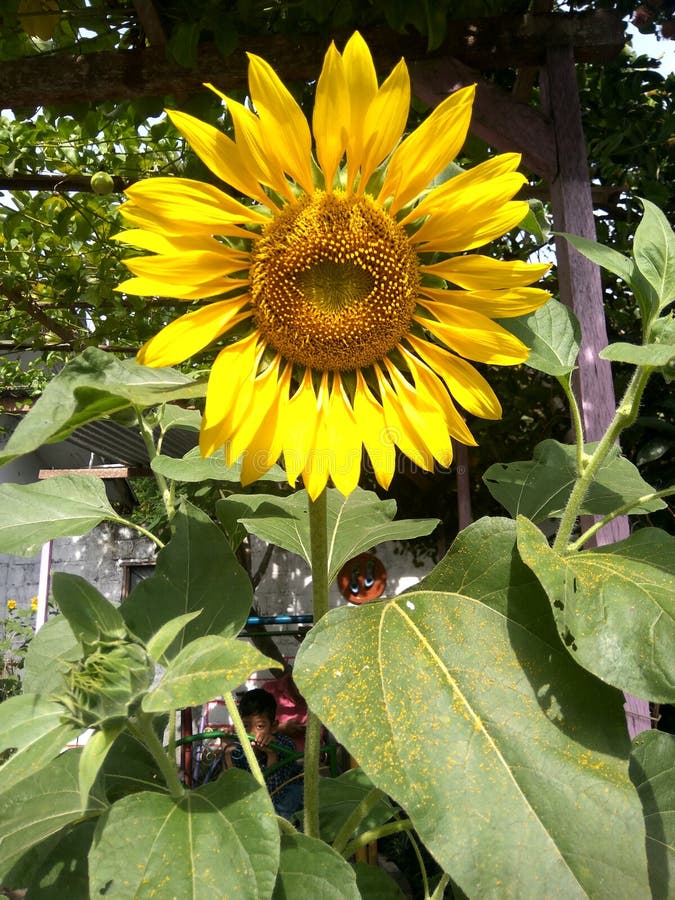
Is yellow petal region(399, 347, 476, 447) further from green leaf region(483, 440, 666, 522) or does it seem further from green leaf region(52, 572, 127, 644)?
green leaf region(52, 572, 127, 644)

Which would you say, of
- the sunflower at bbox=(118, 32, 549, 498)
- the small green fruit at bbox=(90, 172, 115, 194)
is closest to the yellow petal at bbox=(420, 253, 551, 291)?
the sunflower at bbox=(118, 32, 549, 498)

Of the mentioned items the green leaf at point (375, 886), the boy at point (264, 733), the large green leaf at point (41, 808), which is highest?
the large green leaf at point (41, 808)

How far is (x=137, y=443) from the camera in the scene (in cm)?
391

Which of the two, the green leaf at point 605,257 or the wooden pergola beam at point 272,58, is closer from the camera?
the green leaf at point 605,257

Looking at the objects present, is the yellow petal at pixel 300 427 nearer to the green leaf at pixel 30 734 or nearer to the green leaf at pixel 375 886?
the green leaf at pixel 30 734

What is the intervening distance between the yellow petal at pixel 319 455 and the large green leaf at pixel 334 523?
0.14m

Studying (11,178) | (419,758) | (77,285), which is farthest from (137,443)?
(419,758)

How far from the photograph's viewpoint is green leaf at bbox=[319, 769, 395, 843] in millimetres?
792

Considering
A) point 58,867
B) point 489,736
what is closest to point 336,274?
point 489,736

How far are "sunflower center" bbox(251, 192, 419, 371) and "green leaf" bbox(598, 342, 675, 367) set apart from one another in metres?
0.18

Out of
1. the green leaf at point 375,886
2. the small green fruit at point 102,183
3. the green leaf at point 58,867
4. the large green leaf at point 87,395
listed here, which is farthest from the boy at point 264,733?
the large green leaf at point 87,395

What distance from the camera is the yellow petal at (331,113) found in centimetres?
54

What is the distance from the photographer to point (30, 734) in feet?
1.59

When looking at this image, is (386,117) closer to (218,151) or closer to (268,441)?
(218,151)
